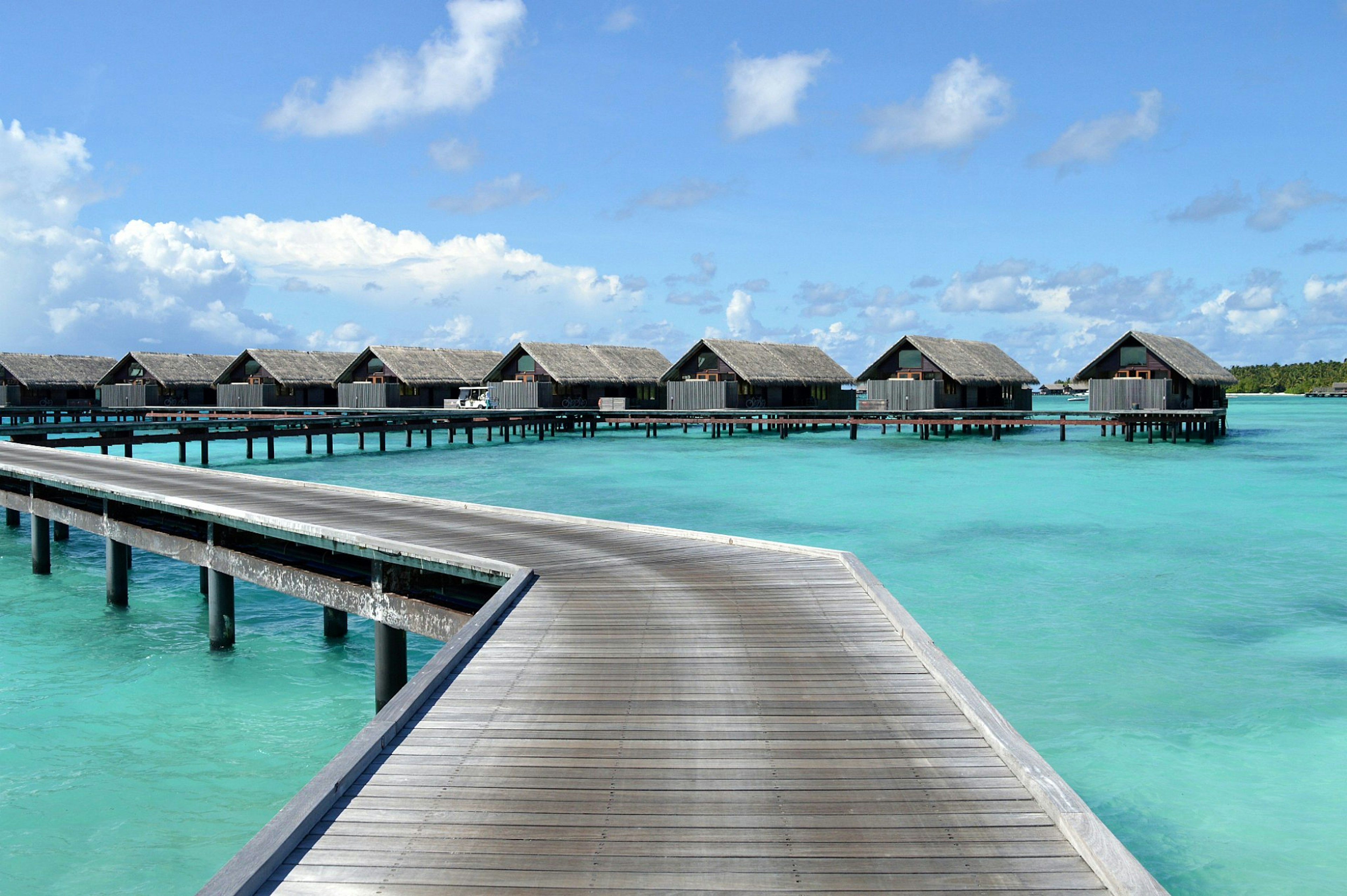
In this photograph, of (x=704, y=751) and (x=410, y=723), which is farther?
(x=410, y=723)

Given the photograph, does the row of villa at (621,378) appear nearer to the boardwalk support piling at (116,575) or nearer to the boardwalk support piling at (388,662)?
the boardwalk support piling at (116,575)

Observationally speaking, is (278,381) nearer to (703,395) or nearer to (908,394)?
(703,395)

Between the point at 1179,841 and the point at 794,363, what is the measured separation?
58.1 meters

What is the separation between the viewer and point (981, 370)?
198ft

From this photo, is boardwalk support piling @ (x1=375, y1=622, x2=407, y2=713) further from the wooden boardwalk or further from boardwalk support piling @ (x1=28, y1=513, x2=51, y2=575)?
boardwalk support piling @ (x1=28, y1=513, x2=51, y2=575)

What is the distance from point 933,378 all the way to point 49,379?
66.4 metres

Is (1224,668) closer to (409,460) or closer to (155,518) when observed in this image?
(155,518)

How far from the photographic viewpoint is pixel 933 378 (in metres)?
58.6

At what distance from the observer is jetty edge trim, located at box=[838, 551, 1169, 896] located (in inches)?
173

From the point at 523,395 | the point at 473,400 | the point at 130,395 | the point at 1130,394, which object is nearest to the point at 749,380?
the point at 523,395

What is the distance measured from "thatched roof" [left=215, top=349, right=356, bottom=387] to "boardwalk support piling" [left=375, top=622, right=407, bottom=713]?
6097 cm

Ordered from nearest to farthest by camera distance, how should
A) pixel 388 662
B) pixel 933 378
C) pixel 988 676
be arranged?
pixel 388 662 → pixel 988 676 → pixel 933 378

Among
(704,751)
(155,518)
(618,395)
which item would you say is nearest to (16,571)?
(155,518)

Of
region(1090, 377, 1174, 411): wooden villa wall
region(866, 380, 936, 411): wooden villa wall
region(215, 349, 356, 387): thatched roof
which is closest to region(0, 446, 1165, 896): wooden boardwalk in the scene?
region(1090, 377, 1174, 411): wooden villa wall
